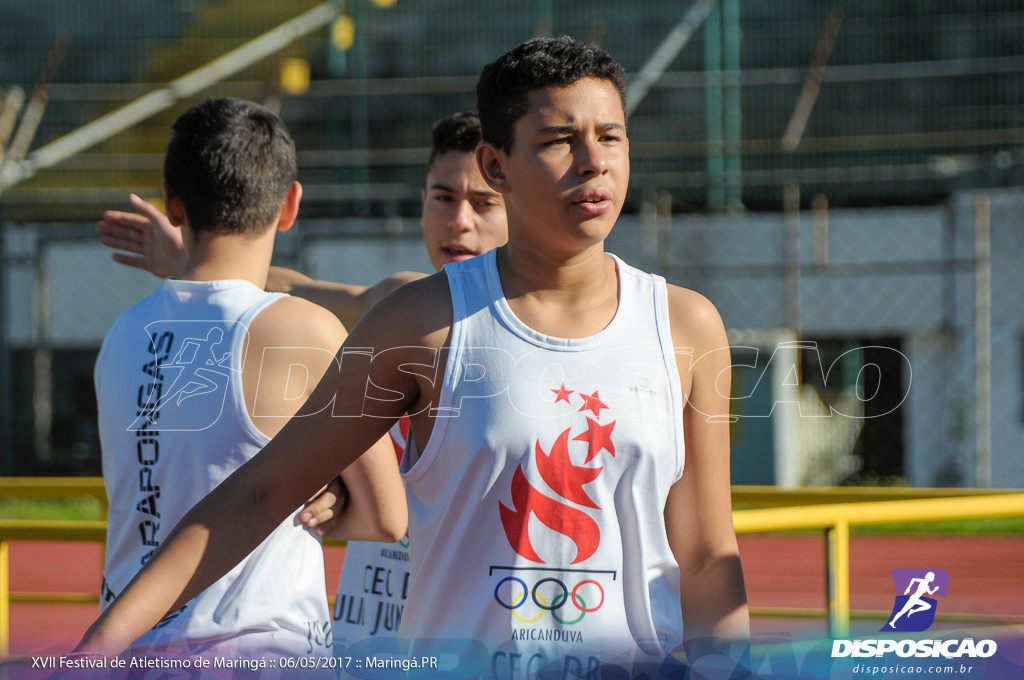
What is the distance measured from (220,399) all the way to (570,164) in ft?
2.65

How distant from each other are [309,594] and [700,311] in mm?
900

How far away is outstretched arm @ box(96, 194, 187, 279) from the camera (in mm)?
2566

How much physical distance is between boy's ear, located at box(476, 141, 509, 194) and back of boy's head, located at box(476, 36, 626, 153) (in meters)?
0.01

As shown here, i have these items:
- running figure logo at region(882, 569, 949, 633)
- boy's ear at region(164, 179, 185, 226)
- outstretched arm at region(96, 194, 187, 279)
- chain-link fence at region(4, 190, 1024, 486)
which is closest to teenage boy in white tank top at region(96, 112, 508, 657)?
outstretched arm at region(96, 194, 187, 279)

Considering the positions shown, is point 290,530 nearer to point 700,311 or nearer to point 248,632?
point 248,632

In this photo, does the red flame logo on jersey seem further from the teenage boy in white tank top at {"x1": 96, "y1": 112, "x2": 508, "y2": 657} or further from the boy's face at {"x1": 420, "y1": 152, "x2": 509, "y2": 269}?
the boy's face at {"x1": 420, "y1": 152, "x2": 509, "y2": 269}

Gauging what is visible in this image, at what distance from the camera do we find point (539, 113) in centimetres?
170

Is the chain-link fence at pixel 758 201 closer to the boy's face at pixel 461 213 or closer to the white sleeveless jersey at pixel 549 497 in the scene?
the boy's face at pixel 461 213

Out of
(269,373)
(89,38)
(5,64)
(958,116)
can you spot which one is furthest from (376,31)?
(269,373)

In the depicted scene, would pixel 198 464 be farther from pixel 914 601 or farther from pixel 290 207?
pixel 914 601

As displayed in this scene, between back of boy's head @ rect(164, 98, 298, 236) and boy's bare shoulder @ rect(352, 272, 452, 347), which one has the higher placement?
back of boy's head @ rect(164, 98, 298, 236)

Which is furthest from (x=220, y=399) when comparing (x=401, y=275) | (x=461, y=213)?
(x=401, y=275)

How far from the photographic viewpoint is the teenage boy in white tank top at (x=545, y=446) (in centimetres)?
161

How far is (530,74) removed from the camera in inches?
67.6
